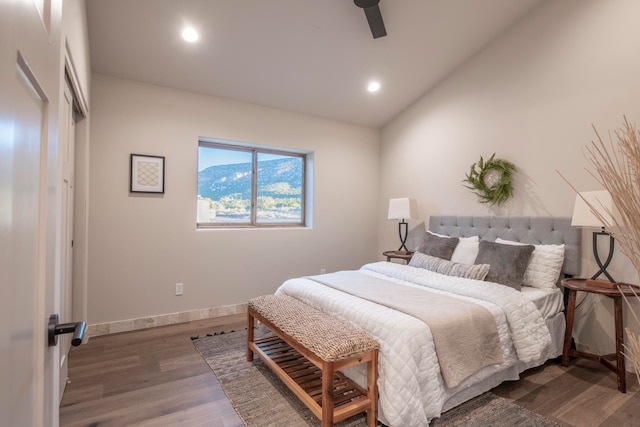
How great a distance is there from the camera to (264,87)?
3.67 meters

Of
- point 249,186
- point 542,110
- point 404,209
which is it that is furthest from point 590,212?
point 249,186

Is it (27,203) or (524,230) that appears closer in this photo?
(27,203)

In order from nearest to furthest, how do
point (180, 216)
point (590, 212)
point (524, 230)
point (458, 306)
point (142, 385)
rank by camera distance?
point (458, 306)
point (142, 385)
point (590, 212)
point (524, 230)
point (180, 216)

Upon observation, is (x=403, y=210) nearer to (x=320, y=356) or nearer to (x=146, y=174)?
(x=320, y=356)

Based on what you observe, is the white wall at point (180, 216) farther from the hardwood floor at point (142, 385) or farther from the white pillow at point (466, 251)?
the white pillow at point (466, 251)

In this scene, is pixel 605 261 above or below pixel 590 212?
below

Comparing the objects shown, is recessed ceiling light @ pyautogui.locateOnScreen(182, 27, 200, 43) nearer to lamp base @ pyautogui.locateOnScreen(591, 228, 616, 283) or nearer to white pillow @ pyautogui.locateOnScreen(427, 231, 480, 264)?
white pillow @ pyautogui.locateOnScreen(427, 231, 480, 264)

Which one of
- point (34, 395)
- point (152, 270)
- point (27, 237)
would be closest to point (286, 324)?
point (34, 395)

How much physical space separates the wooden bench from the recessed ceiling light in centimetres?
238

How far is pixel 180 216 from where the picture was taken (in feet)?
11.5

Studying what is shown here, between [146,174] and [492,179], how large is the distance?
361cm

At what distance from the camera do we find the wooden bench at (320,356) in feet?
5.73

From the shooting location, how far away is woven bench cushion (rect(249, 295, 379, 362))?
5.77ft

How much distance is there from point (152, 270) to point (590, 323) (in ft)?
13.6
